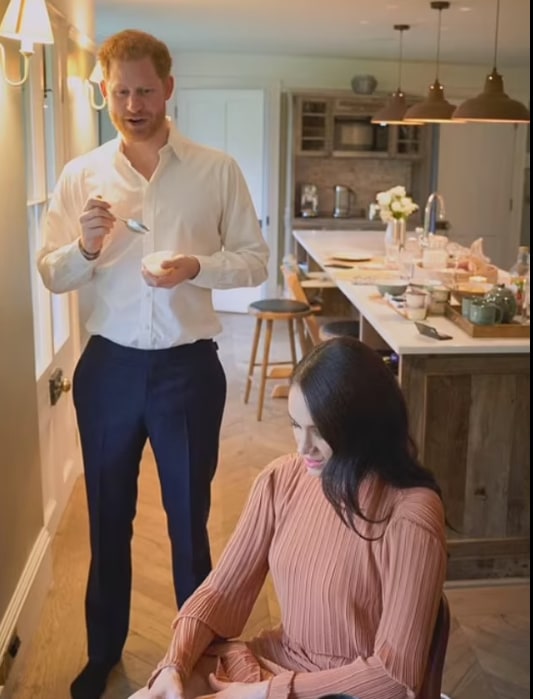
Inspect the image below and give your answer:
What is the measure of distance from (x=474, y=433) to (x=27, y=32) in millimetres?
1848

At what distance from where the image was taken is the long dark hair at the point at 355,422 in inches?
51.4

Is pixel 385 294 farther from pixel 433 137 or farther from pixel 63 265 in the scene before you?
pixel 433 137

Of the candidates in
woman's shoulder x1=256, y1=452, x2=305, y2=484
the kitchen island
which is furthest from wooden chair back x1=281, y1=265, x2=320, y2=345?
woman's shoulder x1=256, y1=452, x2=305, y2=484

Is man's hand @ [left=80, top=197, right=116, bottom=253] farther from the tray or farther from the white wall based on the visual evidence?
the white wall

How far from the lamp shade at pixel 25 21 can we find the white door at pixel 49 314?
2.11 ft

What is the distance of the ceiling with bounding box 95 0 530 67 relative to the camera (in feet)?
15.5

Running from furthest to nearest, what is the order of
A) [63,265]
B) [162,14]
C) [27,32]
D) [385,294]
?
1. [162,14]
2. [385,294]
3. [27,32]
4. [63,265]

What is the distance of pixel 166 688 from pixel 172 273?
35.9 inches

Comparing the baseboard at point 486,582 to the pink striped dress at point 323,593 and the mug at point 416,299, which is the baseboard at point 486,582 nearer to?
the mug at point 416,299

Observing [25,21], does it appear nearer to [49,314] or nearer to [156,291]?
[156,291]

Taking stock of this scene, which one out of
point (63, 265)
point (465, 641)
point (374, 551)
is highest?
point (63, 265)

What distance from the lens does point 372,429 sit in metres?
1.31

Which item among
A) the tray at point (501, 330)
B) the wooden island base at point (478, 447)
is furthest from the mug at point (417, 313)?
the wooden island base at point (478, 447)

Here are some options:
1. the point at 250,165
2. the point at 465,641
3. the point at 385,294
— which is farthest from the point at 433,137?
the point at 465,641
